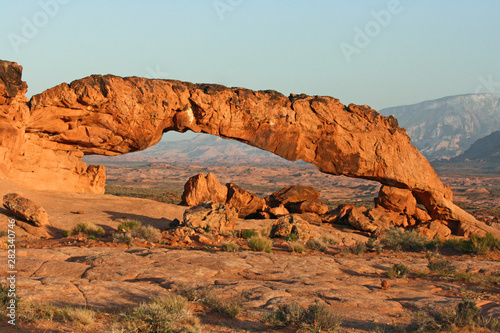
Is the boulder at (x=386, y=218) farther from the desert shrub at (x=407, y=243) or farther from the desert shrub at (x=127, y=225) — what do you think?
the desert shrub at (x=127, y=225)

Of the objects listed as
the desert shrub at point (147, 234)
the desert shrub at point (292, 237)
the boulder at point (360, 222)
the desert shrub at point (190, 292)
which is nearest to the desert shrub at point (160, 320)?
the desert shrub at point (190, 292)

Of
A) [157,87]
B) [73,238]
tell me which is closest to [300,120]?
[157,87]

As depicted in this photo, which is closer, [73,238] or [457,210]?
[73,238]

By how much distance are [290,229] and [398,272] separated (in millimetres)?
7739

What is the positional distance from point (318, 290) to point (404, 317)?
2.05 m

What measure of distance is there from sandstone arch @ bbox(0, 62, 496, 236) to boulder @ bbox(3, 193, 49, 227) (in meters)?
4.12

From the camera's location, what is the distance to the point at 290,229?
1964 centimetres

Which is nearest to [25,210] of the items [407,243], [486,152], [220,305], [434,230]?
[220,305]

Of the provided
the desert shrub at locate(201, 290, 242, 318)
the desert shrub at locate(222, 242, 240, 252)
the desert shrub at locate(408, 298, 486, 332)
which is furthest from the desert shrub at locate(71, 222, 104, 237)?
the desert shrub at locate(408, 298, 486, 332)

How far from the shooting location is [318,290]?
33.0 ft

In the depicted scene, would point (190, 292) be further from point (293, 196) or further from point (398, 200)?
point (398, 200)

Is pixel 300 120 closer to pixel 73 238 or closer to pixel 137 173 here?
pixel 73 238
